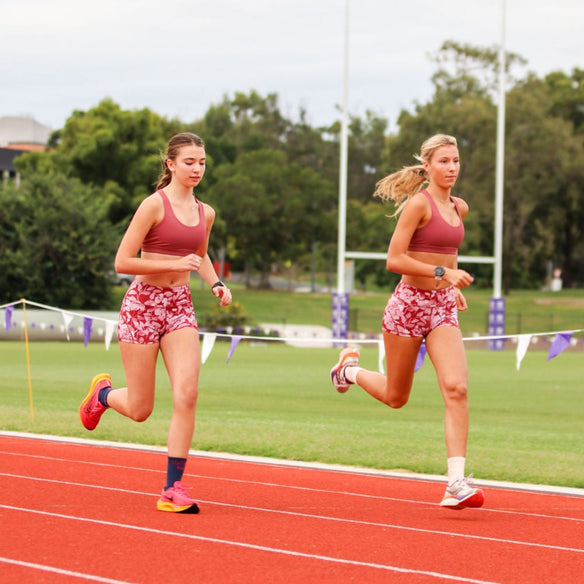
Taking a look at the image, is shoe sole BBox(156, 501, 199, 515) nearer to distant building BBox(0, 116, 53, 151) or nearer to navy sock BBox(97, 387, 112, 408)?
navy sock BBox(97, 387, 112, 408)

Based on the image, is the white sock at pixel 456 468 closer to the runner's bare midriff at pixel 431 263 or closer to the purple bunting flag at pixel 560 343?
the runner's bare midriff at pixel 431 263

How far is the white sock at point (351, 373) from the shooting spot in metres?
8.34

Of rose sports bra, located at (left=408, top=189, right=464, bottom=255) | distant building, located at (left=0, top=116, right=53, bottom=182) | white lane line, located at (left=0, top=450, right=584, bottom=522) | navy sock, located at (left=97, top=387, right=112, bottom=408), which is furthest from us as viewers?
distant building, located at (left=0, top=116, right=53, bottom=182)

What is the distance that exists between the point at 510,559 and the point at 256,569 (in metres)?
1.26

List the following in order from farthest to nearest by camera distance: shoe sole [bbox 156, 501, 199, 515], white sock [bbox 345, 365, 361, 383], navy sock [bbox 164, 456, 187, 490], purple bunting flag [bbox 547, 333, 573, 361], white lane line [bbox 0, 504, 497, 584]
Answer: purple bunting flag [bbox 547, 333, 573, 361] < white sock [bbox 345, 365, 361, 383] < navy sock [bbox 164, 456, 187, 490] < shoe sole [bbox 156, 501, 199, 515] < white lane line [bbox 0, 504, 497, 584]

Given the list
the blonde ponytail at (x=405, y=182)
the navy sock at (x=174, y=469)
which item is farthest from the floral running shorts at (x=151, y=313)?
the blonde ponytail at (x=405, y=182)

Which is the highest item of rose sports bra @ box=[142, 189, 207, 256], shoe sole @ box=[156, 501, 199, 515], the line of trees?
the line of trees

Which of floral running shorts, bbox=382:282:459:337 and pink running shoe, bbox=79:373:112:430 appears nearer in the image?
floral running shorts, bbox=382:282:459:337

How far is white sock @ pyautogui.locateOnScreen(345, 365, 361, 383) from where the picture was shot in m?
8.34

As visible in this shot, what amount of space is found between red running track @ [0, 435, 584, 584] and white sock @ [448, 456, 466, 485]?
0.74 ft

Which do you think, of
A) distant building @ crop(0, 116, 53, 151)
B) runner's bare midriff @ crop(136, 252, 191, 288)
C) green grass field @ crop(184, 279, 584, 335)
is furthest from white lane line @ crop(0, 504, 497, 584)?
distant building @ crop(0, 116, 53, 151)

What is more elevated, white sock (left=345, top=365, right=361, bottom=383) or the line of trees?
the line of trees

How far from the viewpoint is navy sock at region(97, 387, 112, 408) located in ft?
24.8

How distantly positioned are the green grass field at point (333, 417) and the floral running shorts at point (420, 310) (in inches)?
88.9
